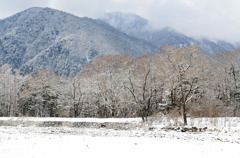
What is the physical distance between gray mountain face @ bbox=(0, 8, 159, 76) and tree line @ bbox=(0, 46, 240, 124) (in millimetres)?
61283

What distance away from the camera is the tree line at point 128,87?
37.0 m

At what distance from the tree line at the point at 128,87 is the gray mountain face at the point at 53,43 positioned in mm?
61283

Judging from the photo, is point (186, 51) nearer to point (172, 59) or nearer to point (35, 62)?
point (172, 59)

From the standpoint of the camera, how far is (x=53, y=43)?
16012cm

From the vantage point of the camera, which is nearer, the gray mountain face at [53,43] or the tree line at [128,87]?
the tree line at [128,87]

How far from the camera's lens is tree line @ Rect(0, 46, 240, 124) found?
37.0 m

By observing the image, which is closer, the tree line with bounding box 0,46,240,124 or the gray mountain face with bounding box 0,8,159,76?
the tree line with bounding box 0,46,240,124

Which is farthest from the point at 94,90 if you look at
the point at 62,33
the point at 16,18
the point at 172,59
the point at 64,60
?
the point at 16,18

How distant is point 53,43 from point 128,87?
12371 centimetres

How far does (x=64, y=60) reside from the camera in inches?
5276

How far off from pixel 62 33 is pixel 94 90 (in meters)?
131

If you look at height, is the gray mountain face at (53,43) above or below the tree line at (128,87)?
above

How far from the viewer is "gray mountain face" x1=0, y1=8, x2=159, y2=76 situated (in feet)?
444

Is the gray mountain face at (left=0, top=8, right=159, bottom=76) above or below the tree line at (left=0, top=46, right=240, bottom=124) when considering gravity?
above
